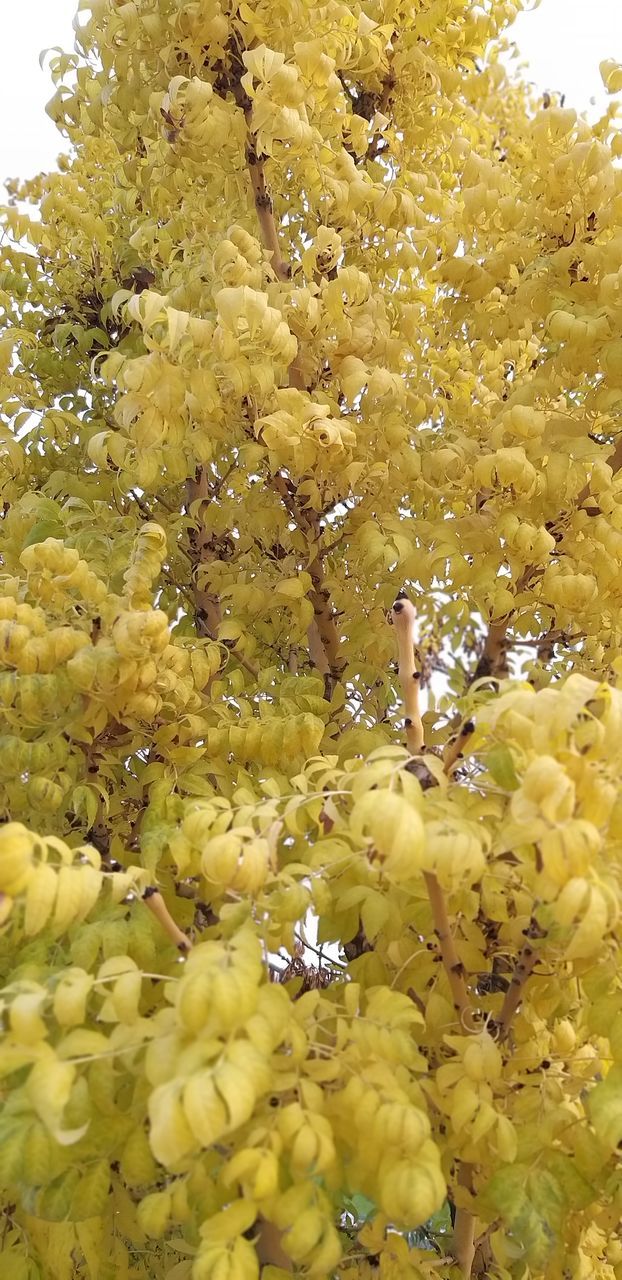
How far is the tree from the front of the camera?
4.52 feet

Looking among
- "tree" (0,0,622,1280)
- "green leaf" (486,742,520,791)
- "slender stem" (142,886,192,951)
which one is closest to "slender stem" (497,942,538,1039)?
"tree" (0,0,622,1280)

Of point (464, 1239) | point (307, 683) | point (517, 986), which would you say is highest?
point (307, 683)

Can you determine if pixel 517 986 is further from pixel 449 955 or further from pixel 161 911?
pixel 161 911

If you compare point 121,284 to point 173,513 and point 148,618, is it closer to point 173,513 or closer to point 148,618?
point 173,513

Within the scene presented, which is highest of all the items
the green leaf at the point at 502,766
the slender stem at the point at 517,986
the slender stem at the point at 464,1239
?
the green leaf at the point at 502,766

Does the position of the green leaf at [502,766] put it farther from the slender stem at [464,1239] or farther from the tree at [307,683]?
the slender stem at [464,1239]

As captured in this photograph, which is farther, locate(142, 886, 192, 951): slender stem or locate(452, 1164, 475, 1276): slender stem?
locate(452, 1164, 475, 1276): slender stem

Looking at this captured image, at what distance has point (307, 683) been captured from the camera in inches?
100

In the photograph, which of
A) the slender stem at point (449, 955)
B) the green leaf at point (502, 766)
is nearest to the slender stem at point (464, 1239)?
the slender stem at point (449, 955)

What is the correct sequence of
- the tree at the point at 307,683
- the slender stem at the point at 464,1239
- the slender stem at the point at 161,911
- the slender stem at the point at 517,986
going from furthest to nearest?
the slender stem at the point at 464,1239, the slender stem at the point at 517,986, the slender stem at the point at 161,911, the tree at the point at 307,683

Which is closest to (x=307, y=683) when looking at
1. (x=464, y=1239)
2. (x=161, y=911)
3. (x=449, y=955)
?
(x=449, y=955)

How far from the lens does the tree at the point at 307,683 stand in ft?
4.52

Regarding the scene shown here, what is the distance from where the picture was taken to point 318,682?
2.55 metres

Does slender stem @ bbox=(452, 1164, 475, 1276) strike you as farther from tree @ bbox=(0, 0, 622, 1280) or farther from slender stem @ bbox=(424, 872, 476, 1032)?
slender stem @ bbox=(424, 872, 476, 1032)
